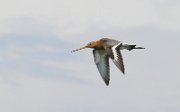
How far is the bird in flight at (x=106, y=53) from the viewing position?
140 ft

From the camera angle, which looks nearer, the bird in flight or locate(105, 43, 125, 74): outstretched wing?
locate(105, 43, 125, 74): outstretched wing

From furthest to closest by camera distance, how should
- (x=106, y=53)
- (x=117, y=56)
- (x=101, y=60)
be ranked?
(x=101, y=60)
(x=106, y=53)
(x=117, y=56)

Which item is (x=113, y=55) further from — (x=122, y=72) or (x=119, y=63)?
(x=122, y=72)

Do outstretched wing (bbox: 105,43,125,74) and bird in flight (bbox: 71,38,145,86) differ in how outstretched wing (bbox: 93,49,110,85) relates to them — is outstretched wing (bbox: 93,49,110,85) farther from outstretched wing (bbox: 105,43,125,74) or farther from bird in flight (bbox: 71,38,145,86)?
outstretched wing (bbox: 105,43,125,74)

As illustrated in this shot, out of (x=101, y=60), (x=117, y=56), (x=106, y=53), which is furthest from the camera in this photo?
(x=101, y=60)

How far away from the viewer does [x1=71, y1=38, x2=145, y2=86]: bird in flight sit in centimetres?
4262

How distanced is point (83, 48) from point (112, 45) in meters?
4.58

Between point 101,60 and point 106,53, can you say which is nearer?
point 106,53

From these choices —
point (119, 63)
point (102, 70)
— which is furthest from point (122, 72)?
A: point (102, 70)

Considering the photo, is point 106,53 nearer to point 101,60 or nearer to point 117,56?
point 101,60

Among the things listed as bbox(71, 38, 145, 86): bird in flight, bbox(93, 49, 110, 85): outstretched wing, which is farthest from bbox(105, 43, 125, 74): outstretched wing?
bbox(93, 49, 110, 85): outstretched wing

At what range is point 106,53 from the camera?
1916 inches

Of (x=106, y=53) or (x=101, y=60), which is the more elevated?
(x=106, y=53)

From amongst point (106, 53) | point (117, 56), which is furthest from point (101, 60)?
point (117, 56)
